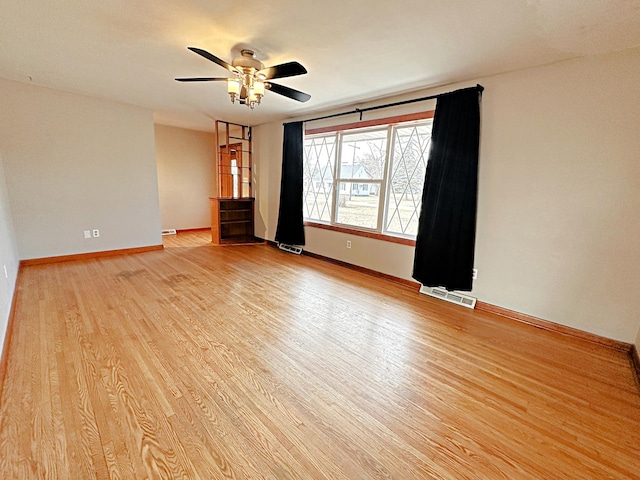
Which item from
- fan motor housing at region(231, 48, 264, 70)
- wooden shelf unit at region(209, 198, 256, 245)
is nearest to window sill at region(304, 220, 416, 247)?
wooden shelf unit at region(209, 198, 256, 245)

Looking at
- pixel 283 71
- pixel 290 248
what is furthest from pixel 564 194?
pixel 290 248

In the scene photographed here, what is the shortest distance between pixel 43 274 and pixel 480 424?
15.8 ft

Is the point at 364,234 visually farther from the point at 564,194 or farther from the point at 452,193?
the point at 564,194

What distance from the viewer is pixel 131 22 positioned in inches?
80.3

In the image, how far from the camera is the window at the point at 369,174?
11.3ft

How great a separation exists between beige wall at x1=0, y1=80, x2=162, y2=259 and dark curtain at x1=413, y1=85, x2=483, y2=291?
14.5ft

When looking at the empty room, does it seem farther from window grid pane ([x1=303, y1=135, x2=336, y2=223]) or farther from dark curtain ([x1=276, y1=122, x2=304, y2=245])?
dark curtain ([x1=276, y1=122, x2=304, y2=245])

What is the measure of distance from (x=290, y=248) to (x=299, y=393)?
11.8 ft

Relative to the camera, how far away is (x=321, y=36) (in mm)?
2156

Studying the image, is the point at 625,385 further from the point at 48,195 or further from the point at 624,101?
the point at 48,195

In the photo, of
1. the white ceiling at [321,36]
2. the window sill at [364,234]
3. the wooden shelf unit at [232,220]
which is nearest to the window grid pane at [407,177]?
the window sill at [364,234]

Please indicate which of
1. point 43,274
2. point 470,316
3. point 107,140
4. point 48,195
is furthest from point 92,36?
point 470,316

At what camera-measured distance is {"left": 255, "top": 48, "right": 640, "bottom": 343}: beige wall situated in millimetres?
2197

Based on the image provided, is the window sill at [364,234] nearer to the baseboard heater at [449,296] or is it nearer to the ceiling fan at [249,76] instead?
the baseboard heater at [449,296]
